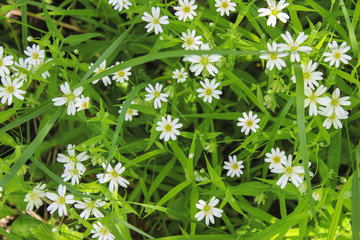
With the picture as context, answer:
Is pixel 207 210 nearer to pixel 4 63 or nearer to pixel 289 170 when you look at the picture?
pixel 289 170

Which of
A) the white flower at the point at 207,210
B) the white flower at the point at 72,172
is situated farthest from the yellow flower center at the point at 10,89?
the white flower at the point at 207,210

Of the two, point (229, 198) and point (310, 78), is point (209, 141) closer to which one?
point (229, 198)

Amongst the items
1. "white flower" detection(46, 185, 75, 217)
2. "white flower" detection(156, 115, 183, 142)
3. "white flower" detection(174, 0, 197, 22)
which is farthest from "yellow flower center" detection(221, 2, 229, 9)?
"white flower" detection(46, 185, 75, 217)

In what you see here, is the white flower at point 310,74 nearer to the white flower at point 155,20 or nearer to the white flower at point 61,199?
the white flower at point 155,20

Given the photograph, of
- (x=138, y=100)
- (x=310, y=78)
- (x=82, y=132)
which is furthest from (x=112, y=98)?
(x=310, y=78)

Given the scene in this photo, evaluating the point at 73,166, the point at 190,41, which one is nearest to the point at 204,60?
the point at 190,41

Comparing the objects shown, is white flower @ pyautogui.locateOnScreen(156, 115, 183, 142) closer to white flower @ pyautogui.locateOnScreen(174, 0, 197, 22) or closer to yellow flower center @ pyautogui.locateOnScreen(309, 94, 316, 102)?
white flower @ pyautogui.locateOnScreen(174, 0, 197, 22)
